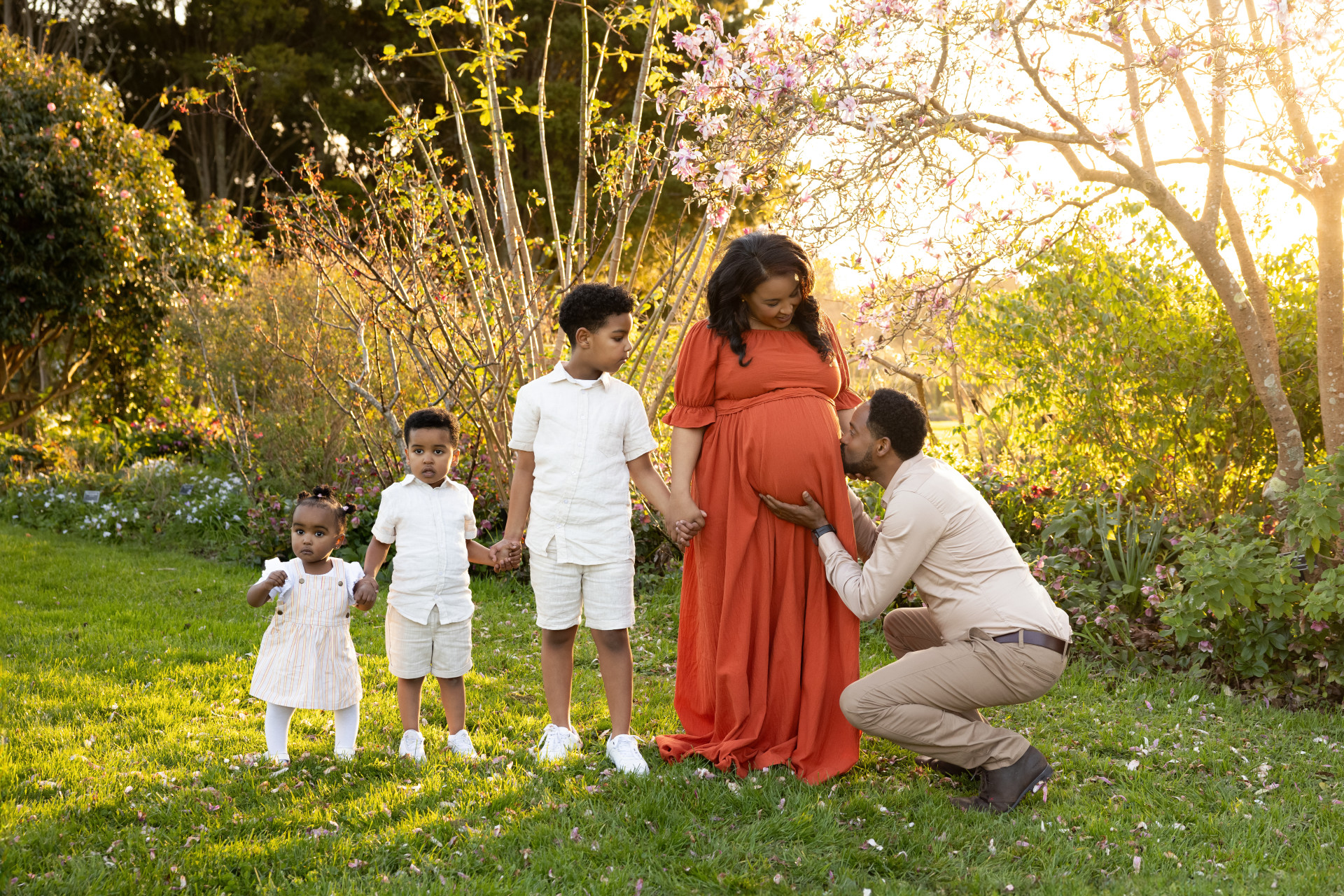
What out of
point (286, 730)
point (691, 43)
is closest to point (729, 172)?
point (691, 43)

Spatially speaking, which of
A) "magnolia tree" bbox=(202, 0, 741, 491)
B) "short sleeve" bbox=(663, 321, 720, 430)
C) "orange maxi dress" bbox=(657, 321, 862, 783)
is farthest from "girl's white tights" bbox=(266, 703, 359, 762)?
"magnolia tree" bbox=(202, 0, 741, 491)

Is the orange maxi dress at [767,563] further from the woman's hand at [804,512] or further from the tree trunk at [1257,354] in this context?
the tree trunk at [1257,354]

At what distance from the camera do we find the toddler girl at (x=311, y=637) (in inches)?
126

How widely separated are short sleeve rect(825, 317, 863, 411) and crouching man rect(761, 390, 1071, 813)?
33 centimetres

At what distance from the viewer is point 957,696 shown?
2.98m

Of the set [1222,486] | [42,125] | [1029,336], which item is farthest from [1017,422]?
[42,125]

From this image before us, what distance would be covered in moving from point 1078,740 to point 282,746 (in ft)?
9.02

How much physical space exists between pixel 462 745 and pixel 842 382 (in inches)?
70.2

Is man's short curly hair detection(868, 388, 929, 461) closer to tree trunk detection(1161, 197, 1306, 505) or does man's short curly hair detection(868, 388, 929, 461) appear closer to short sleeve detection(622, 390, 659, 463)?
short sleeve detection(622, 390, 659, 463)

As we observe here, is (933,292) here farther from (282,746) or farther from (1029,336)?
(282,746)

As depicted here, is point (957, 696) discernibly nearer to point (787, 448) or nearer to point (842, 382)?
point (787, 448)

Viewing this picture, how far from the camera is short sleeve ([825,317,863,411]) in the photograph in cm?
338

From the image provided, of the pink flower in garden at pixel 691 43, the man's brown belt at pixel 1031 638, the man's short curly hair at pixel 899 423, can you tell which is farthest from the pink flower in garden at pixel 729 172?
→ the man's brown belt at pixel 1031 638

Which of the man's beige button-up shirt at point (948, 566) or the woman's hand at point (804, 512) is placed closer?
the man's beige button-up shirt at point (948, 566)
